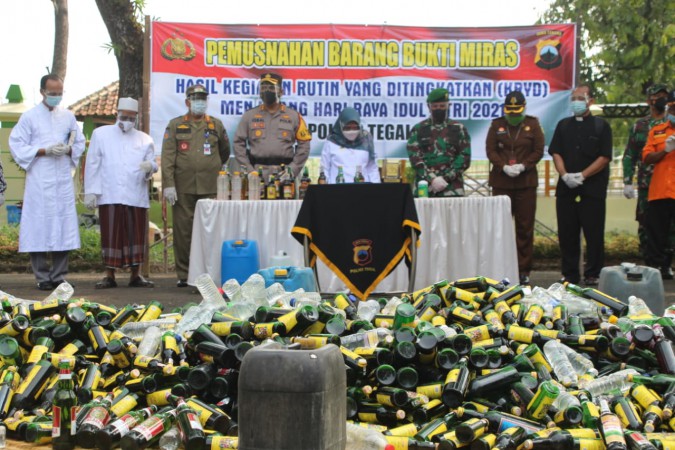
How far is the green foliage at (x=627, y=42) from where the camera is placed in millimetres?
20719

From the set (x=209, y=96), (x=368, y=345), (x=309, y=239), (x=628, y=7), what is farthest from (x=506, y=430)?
(x=628, y=7)

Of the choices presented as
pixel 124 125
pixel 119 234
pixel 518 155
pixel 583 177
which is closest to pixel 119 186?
pixel 119 234

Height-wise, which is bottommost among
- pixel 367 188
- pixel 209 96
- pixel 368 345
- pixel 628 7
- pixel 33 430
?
pixel 33 430

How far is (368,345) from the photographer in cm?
507

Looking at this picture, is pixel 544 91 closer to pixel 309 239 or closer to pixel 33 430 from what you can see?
pixel 309 239

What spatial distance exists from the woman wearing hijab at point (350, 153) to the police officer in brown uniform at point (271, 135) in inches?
11.5

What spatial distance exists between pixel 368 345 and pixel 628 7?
18.3 m

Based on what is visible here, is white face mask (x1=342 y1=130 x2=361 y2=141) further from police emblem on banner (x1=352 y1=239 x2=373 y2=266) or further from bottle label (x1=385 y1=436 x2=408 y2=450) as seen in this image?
bottle label (x1=385 y1=436 x2=408 y2=450)

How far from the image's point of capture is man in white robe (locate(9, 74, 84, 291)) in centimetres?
992

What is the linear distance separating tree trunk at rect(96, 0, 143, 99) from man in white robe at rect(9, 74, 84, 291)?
3.55 meters

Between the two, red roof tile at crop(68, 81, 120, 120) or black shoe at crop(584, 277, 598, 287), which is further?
red roof tile at crop(68, 81, 120, 120)

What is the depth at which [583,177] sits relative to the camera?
Answer: 33.2 ft

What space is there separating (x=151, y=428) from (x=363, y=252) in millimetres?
4524

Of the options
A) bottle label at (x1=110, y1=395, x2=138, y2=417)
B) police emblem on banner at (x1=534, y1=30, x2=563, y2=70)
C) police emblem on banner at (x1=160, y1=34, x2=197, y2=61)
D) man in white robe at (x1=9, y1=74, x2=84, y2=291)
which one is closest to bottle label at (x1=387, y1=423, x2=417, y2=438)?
bottle label at (x1=110, y1=395, x2=138, y2=417)
